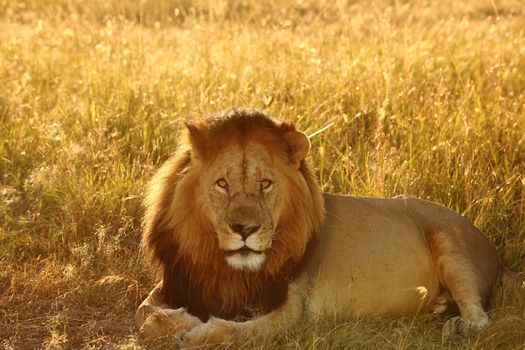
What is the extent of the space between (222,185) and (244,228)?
22 centimetres

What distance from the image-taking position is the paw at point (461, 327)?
4047 mm

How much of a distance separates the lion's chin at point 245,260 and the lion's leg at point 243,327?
218 millimetres

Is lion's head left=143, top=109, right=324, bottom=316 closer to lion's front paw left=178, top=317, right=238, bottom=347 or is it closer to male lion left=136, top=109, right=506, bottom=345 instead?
male lion left=136, top=109, right=506, bottom=345

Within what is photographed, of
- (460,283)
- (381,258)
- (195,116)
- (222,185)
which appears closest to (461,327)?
(460,283)

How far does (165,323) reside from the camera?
385cm

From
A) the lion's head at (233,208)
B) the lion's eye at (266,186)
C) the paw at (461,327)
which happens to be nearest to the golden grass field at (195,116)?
the paw at (461,327)

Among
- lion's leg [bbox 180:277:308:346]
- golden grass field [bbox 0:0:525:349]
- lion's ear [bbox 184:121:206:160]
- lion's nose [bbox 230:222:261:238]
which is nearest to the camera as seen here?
lion's nose [bbox 230:222:261:238]

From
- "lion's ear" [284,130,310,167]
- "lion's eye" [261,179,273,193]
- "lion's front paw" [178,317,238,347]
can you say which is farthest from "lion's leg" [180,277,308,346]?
"lion's ear" [284,130,310,167]

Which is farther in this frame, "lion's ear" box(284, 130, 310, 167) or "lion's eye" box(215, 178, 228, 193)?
"lion's ear" box(284, 130, 310, 167)

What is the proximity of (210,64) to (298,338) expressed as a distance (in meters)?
3.54

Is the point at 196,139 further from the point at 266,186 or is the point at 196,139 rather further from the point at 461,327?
the point at 461,327

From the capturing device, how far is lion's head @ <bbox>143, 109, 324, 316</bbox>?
3727mm

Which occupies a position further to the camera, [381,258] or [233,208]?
[381,258]

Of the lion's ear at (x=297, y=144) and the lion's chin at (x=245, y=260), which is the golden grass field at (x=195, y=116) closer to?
the lion's chin at (x=245, y=260)
